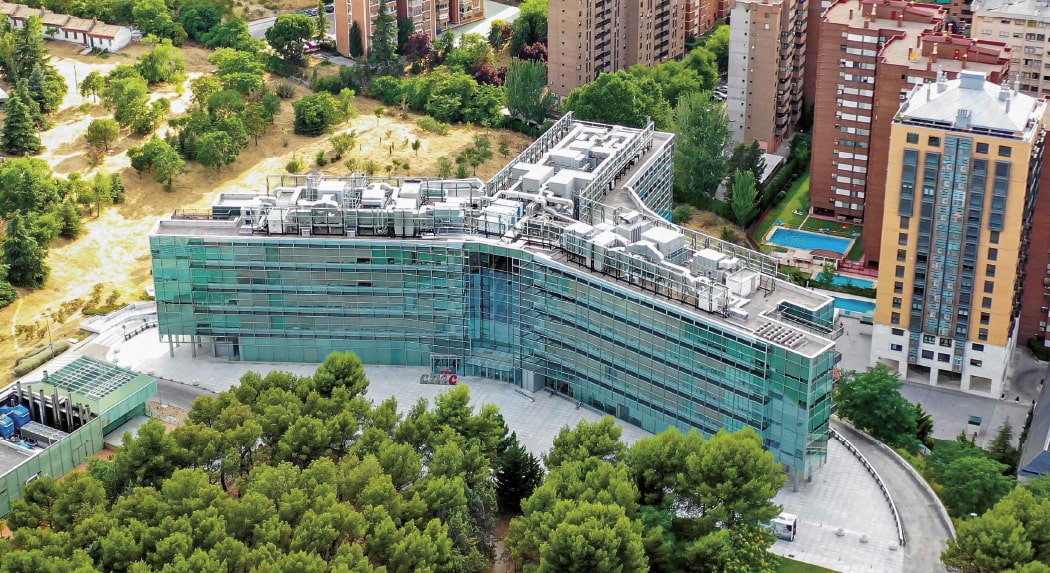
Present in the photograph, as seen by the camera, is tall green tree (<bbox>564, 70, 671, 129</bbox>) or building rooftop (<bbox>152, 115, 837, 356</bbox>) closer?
building rooftop (<bbox>152, 115, 837, 356</bbox>)

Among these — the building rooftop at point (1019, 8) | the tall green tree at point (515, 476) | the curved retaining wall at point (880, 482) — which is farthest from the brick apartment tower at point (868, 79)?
the tall green tree at point (515, 476)

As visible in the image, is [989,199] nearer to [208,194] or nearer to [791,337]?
[791,337]

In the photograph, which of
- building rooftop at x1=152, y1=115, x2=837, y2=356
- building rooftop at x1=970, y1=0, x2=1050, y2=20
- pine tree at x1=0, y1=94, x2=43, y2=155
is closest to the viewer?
building rooftop at x1=152, y1=115, x2=837, y2=356

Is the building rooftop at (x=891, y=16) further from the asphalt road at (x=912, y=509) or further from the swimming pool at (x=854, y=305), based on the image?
the asphalt road at (x=912, y=509)

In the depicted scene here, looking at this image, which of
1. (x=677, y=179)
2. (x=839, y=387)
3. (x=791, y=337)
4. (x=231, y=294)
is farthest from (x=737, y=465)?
(x=677, y=179)

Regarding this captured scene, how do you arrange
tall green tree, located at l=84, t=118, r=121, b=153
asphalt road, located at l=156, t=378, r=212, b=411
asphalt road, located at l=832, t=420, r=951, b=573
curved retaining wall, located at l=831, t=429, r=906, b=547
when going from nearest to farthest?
asphalt road, located at l=832, t=420, r=951, b=573 < curved retaining wall, located at l=831, t=429, r=906, b=547 < asphalt road, located at l=156, t=378, r=212, b=411 < tall green tree, located at l=84, t=118, r=121, b=153

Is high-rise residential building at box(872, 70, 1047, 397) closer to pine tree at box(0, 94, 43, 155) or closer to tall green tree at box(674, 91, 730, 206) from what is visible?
tall green tree at box(674, 91, 730, 206)

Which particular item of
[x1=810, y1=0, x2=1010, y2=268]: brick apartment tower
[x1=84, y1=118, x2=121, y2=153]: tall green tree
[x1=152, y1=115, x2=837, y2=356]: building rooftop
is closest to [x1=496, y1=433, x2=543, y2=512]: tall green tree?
[x1=152, y1=115, x2=837, y2=356]: building rooftop
